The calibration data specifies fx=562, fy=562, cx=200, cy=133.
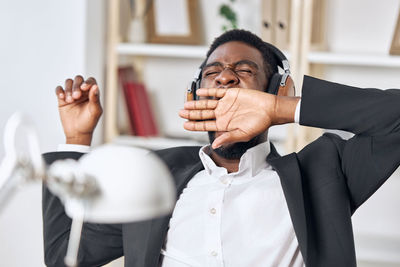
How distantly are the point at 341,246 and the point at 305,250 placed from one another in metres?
0.10

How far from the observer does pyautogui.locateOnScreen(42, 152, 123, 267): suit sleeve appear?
4.66ft

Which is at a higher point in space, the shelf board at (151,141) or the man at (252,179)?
the man at (252,179)

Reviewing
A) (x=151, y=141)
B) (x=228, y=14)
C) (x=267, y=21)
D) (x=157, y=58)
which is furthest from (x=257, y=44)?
(x=157, y=58)

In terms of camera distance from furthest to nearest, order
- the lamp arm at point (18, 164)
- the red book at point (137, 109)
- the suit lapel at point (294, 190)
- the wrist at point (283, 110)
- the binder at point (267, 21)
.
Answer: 1. the red book at point (137, 109)
2. the binder at point (267, 21)
3. the suit lapel at point (294, 190)
4. the wrist at point (283, 110)
5. the lamp arm at point (18, 164)

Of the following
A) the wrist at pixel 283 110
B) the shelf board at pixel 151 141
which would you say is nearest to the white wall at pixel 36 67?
the shelf board at pixel 151 141

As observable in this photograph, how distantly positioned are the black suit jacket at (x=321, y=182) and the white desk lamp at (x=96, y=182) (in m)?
0.65

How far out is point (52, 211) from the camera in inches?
56.1

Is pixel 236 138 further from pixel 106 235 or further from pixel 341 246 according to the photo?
pixel 106 235

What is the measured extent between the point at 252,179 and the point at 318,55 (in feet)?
3.72

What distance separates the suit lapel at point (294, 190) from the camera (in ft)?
4.18

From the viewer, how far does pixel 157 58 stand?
2.90 m

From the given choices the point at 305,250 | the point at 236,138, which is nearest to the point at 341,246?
the point at 305,250

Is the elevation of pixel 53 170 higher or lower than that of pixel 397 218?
higher

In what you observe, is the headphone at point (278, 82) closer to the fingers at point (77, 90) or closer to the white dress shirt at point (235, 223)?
the white dress shirt at point (235, 223)
